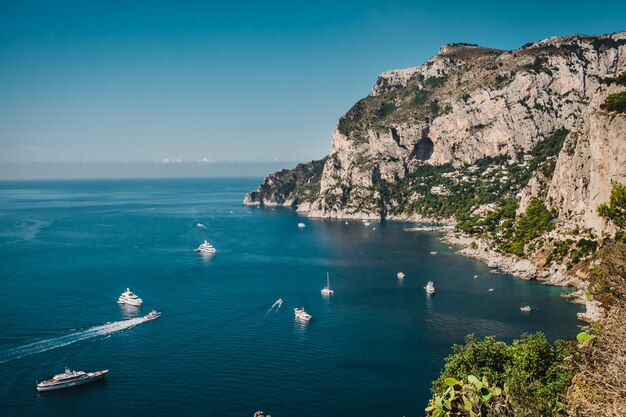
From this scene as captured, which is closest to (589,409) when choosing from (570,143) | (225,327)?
(225,327)

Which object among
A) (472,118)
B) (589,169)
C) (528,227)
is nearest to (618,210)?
(589,169)

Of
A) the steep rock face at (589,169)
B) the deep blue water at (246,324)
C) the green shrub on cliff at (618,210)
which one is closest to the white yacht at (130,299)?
the deep blue water at (246,324)

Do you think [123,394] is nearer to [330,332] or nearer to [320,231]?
[330,332]

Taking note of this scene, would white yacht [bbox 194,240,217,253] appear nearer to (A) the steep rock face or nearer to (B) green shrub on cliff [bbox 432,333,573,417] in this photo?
(A) the steep rock face

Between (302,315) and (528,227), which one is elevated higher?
(528,227)

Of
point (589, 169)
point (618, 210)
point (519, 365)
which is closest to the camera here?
point (519, 365)

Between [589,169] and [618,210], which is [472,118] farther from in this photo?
[618,210]

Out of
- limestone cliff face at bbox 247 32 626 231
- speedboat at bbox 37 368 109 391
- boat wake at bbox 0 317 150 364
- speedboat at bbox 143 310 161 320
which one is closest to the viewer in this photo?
speedboat at bbox 37 368 109 391

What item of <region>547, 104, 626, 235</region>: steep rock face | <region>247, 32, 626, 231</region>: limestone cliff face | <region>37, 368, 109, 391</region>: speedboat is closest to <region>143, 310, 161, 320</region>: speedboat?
<region>37, 368, 109, 391</region>: speedboat
